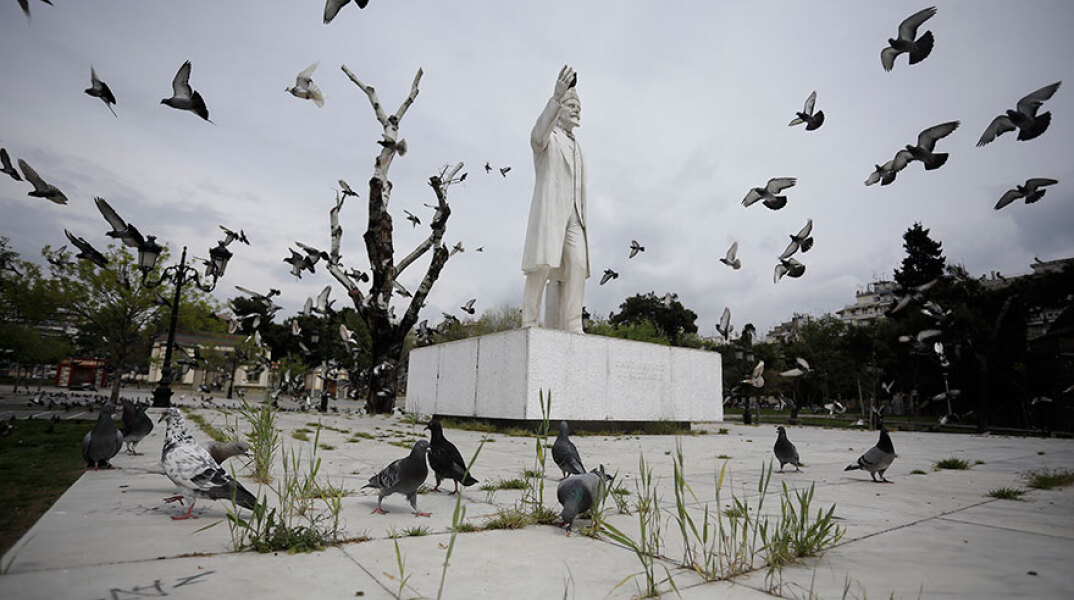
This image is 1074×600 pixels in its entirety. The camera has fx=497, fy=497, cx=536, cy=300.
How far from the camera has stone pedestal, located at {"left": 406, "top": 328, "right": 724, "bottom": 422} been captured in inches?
378

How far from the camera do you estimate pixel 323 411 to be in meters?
16.5

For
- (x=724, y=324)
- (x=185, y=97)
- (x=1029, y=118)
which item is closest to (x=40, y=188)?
(x=185, y=97)

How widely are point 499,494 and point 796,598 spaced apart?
2.19m

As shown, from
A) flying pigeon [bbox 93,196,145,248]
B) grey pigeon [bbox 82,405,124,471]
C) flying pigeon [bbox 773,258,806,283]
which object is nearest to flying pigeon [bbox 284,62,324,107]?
flying pigeon [bbox 93,196,145,248]

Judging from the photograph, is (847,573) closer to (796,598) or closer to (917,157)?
(796,598)

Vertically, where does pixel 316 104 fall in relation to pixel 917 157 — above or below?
above

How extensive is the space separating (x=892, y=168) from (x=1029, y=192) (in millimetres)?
1127

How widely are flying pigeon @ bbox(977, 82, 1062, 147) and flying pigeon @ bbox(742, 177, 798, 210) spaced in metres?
2.70

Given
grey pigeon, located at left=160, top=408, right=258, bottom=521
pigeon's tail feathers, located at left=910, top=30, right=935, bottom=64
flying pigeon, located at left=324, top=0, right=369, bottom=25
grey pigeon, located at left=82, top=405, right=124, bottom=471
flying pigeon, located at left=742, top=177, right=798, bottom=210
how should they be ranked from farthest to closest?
1. flying pigeon, located at left=742, top=177, right=798, bottom=210
2. pigeon's tail feathers, located at left=910, top=30, right=935, bottom=64
3. grey pigeon, located at left=82, top=405, right=124, bottom=471
4. flying pigeon, located at left=324, top=0, right=369, bottom=25
5. grey pigeon, located at left=160, top=408, right=258, bottom=521

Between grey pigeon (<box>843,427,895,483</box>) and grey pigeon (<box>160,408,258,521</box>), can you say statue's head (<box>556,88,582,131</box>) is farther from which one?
grey pigeon (<box>160,408,258,521</box>)

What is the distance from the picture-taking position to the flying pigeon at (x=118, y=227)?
16.9ft

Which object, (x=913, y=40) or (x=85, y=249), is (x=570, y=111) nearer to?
(x=913, y=40)

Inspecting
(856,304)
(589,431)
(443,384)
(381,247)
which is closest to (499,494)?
(589,431)

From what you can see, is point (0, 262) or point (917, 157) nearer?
point (917, 157)
